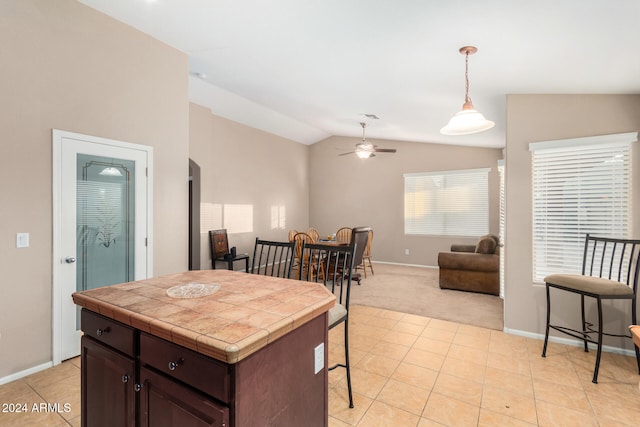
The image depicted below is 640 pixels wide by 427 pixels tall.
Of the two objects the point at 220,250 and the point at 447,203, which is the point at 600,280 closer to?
the point at 447,203

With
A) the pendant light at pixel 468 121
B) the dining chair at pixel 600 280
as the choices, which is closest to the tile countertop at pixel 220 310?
the pendant light at pixel 468 121

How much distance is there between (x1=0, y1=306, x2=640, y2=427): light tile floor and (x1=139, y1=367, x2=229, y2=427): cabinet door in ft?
3.88

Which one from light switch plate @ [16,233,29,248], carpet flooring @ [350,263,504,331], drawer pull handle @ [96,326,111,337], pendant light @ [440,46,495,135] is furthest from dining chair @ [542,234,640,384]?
light switch plate @ [16,233,29,248]

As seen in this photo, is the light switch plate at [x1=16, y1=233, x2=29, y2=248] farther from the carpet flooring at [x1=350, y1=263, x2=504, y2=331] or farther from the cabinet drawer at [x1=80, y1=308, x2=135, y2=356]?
the carpet flooring at [x1=350, y1=263, x2=504, y2=331]

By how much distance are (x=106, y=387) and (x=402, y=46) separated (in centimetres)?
301

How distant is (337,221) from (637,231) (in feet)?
19.7

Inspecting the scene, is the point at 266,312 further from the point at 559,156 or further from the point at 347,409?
the point at 559,156

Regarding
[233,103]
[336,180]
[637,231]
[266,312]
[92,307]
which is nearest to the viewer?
[266,312]

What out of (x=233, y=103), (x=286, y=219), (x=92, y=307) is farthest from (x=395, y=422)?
(x=286, y=219)

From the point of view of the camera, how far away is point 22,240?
2490mm

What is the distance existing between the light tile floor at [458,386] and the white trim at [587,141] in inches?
Result: 78.9

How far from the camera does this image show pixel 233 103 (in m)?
5.37

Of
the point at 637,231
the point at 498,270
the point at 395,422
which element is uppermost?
the point at 637,231

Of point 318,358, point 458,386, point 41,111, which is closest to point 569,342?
point 458,386
